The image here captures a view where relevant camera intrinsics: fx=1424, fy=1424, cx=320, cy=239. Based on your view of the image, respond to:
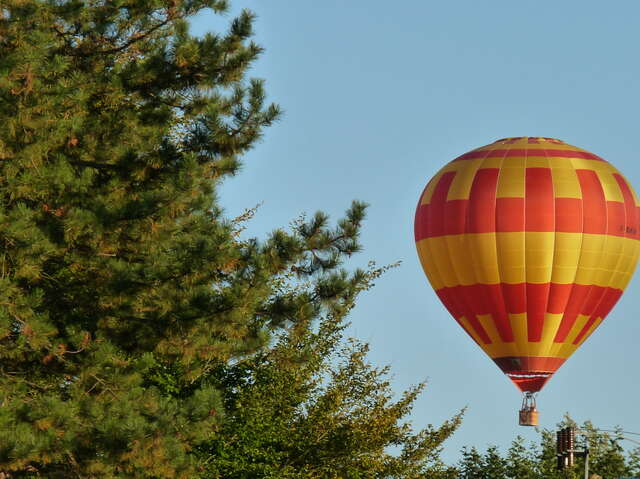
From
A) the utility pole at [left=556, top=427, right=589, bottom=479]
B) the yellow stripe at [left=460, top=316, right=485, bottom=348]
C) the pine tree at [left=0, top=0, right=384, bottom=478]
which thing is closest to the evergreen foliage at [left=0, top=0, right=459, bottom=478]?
the pine tree at [left=0, top=0, right=384, bottom=478]

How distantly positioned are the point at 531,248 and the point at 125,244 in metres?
21.2

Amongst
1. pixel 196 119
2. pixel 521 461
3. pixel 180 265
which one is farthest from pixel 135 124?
pixel 521 461

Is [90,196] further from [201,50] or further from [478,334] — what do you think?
[478,334]

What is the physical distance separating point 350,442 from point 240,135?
9920 millimetres

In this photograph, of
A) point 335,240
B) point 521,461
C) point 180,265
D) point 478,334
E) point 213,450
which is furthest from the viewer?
point 521,461

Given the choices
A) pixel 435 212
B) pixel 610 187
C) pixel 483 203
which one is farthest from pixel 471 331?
pixel 610 187

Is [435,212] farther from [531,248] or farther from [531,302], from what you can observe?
[531,302]

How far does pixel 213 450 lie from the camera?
1182 inches

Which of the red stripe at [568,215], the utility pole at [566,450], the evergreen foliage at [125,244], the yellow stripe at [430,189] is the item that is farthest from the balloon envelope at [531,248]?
the evergreen foliage at [125,244]

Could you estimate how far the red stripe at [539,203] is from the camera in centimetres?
4072

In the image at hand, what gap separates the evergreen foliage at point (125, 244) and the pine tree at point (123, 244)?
28mm

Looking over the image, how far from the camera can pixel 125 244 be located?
2152cm

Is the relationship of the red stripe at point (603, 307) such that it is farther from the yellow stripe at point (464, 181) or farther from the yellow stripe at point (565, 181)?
the yellow stripe at point (464, 181)

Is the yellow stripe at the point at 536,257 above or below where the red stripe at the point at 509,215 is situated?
below
